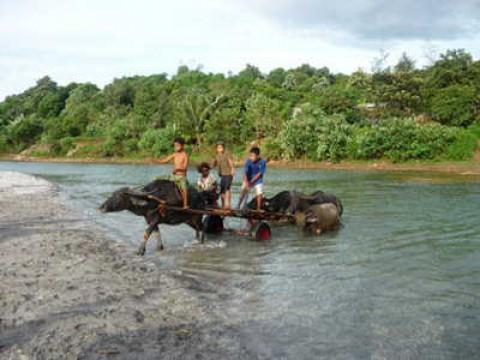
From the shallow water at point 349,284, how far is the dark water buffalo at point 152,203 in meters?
0.72

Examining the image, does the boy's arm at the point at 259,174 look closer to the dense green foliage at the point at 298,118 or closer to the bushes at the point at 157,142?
the dense green foliage at the point at 298,118

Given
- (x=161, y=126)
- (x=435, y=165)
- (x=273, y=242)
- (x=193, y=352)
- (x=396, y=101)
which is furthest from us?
(x=161, y=126)

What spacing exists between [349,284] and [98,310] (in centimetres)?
448

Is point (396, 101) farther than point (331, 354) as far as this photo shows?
Yes

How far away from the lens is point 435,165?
42781 millimetres

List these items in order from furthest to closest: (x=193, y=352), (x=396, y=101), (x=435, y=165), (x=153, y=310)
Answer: (x=396, y=101)
(x=435, y=165)
(x=153, y=310)
(x=193, y=352)

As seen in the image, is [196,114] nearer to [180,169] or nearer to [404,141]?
[404,141]

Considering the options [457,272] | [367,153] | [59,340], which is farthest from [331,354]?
[367,153]

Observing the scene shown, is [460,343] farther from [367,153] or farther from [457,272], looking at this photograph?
[367,153]

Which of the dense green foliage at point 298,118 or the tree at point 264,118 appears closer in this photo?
the dense green foliage at point 298,118

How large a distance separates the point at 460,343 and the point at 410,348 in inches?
27.5

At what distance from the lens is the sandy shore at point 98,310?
5.51m

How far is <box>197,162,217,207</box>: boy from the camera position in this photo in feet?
43.0

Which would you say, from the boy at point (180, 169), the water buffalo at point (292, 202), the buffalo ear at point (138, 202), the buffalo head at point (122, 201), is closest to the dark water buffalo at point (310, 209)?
the water buffalo at point (292, 202)
